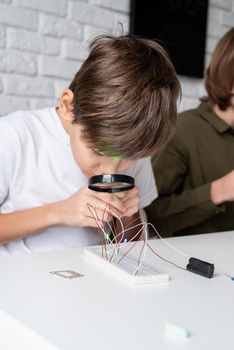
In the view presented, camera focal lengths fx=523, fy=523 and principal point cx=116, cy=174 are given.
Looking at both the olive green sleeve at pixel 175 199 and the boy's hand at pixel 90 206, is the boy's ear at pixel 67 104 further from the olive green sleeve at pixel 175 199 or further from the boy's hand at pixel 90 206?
the olive green sleeve at pixel 175 199

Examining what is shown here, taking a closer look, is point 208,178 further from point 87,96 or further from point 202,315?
point 202,315

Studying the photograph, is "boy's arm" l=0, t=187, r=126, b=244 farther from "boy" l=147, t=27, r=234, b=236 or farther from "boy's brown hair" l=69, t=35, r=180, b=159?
"boy" l=147, t=27, r=234, b=236

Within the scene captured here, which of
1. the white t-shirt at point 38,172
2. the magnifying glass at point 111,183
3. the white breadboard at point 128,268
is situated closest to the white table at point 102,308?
the white breadboard at point 128,268

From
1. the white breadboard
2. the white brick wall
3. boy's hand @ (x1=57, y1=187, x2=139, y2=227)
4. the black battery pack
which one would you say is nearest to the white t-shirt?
boy's hand @ (x1=57, y1=187, x2=139, y2=227)

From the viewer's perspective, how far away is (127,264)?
2.28 feet

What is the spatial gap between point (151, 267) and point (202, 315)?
15 cm

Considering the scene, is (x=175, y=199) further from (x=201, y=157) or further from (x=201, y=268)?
(x=201, y=268)

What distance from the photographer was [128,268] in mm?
668

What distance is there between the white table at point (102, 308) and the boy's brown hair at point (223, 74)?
673 millimetres

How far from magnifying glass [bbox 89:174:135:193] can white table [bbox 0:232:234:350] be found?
0.11 m

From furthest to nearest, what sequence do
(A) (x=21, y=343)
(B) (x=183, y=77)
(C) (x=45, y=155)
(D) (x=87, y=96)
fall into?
(B) (x=183, y=77) → (C) (x=45, y=155) → (D) (x=87, y=96) → (A) (x=21, y=343)

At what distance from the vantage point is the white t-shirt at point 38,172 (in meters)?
0.94

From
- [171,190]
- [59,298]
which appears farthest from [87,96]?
[171,190]

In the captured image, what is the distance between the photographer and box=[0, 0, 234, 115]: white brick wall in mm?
1394
